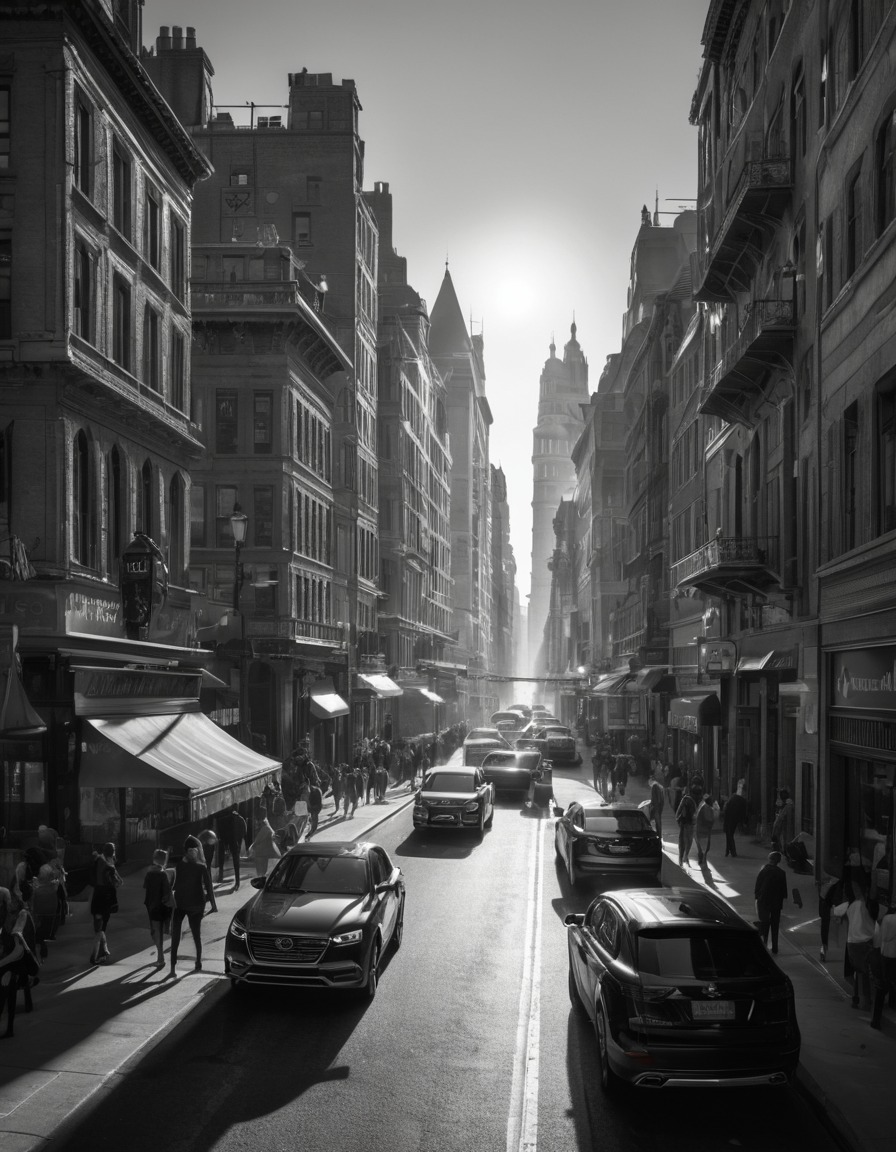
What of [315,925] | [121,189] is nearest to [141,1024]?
[315,925]

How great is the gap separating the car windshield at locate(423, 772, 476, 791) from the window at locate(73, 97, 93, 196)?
17.0 meters

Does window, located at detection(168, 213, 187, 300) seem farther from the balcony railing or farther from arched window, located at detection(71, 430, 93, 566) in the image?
the balcony railing

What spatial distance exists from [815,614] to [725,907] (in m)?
13.7

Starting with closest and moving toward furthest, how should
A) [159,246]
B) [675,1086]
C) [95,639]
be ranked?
[675,1086], [95,639], [159,246]

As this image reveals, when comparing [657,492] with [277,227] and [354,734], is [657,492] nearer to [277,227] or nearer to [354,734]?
[354,734]

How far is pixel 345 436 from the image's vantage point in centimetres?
5991

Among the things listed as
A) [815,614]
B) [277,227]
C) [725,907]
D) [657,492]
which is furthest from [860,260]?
[277,227]

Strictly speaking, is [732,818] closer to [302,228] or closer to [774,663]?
[774,663]

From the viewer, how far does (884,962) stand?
42.8ft

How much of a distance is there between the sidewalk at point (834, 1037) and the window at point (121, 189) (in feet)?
63.2

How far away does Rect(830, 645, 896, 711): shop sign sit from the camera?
1906 centimetres

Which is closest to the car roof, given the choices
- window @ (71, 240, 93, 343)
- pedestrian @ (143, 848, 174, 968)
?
pedestrian @ (143, 848, 174, 968)

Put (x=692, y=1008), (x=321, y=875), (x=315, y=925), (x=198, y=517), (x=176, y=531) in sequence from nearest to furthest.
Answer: (x=692, y=1008)
(x=315, y=925)
(x=321, y=875)
(x=176, y=531)
(x=198, y=517)

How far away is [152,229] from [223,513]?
19.0m
